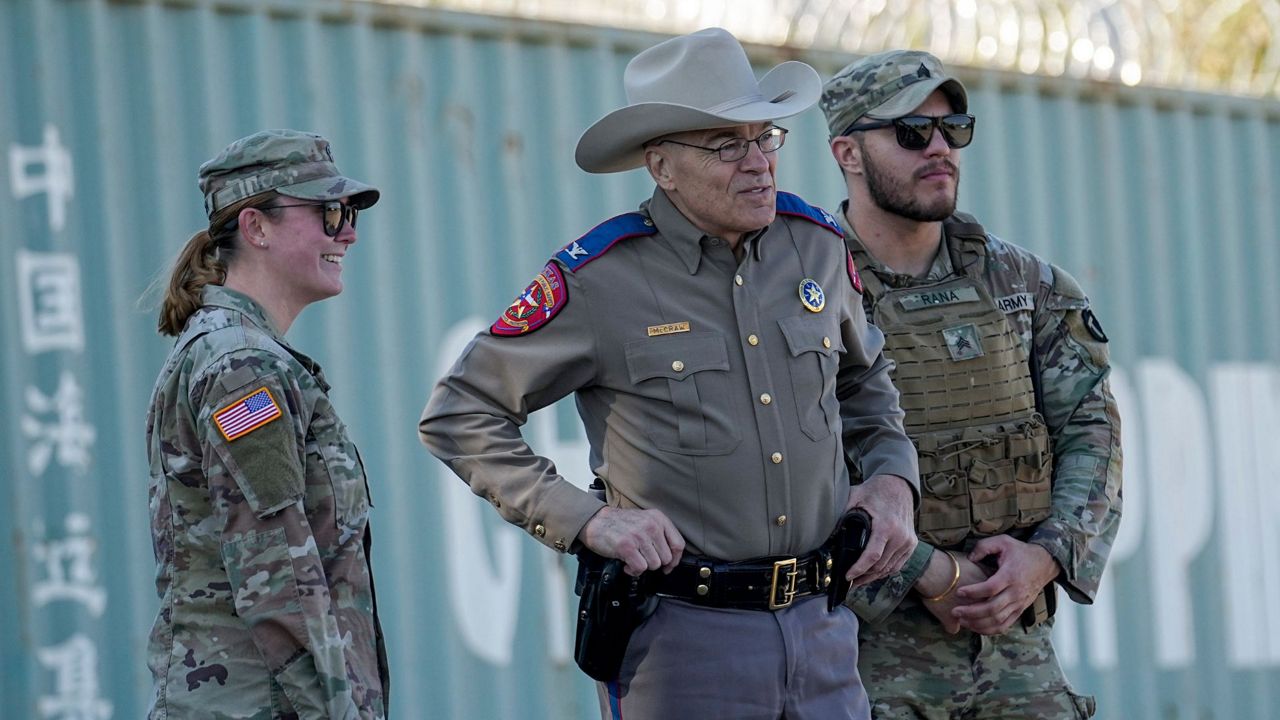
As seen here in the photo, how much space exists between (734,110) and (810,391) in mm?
481

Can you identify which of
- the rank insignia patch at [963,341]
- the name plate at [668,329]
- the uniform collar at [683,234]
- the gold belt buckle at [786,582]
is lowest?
the gold belt buckle at [786,582]

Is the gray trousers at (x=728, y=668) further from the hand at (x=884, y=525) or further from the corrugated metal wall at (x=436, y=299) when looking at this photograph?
the corrugated metal wall at (x=436, y=299)

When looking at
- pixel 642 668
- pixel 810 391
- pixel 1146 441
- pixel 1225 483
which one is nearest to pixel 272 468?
pixel 642 668

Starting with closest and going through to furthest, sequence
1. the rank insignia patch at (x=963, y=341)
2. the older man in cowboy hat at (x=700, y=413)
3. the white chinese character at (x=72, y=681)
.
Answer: the older man in cowboy hat at (x=700, y=413), the rank insignia patch at (x=963, y=341), the white chinese character at (x=72, y=681)

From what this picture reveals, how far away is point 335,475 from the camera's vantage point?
2.46 meters

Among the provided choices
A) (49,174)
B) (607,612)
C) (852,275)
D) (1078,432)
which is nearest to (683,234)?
(852,275)

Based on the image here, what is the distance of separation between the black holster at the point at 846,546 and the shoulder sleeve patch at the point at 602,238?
0.59 meters

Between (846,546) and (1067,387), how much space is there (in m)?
0.82

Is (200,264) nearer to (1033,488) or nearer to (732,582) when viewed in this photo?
(732,582)

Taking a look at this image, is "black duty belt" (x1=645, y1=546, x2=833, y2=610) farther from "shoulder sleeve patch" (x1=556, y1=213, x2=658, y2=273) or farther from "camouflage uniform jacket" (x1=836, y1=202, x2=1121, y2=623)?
"camouflage uniform jacket" (x1=836, y1=202, x2=1121, y2=623)

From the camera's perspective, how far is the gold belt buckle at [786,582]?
2410 mm

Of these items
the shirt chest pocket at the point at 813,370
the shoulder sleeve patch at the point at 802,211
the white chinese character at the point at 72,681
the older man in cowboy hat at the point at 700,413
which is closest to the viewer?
the older man in cowboy hat at the point at 700,413

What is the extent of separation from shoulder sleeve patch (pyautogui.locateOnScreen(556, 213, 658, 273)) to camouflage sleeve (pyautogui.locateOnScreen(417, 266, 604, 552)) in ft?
0.12

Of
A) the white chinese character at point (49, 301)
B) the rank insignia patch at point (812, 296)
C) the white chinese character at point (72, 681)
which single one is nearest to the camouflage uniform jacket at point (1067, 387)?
the rank insignia patch at point (812, 296)
